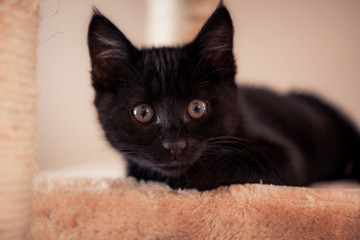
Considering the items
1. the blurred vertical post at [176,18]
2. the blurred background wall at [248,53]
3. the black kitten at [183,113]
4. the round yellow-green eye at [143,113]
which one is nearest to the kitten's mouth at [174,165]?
the black kitten at [183,113]

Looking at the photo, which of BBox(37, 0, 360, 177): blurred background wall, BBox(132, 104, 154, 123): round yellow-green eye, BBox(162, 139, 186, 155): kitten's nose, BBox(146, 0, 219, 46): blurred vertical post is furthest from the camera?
BBox(146, 0, 219, 46): blurred vertical post

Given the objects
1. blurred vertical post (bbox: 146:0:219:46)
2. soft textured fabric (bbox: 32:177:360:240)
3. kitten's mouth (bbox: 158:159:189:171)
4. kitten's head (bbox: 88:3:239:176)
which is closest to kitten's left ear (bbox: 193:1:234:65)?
kitten's head (bbox: 88:3:239:176)

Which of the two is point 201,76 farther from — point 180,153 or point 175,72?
point 180,153

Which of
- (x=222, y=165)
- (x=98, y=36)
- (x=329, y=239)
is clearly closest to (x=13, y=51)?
(x=98, y=36)

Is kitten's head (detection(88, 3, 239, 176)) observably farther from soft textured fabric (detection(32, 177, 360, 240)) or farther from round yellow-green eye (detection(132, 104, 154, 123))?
soft textured fabric (detection(32, 177, 360, 240))

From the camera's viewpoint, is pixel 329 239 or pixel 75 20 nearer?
pixel 329 239
